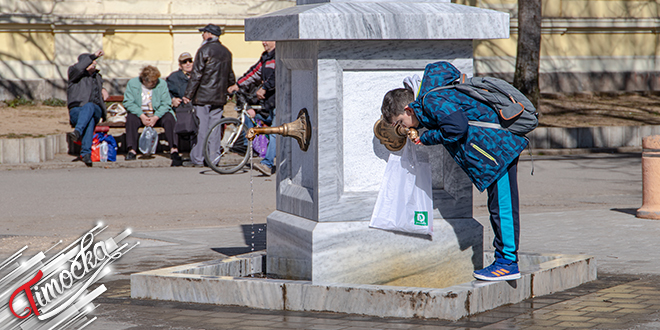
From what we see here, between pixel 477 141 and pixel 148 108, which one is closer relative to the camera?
pixel 477 141

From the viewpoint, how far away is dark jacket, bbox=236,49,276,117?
1227 cm

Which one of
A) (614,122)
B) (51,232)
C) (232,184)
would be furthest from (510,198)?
(614,122)

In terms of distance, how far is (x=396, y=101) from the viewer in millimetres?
5219

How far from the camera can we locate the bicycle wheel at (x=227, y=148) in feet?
41.8

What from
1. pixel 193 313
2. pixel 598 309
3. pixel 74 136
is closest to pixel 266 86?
pixel 74 136

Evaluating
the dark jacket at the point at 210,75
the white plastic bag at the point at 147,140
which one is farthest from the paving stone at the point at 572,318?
the white plastic bag at the point at 147,140

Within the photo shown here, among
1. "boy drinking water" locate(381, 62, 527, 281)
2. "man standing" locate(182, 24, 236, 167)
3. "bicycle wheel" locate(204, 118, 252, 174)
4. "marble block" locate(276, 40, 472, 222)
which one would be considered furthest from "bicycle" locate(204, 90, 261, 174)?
"boy drinking water" locate(381, 62, 527, 281)

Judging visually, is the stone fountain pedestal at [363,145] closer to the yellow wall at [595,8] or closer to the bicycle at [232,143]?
the bicycle at [232,143]

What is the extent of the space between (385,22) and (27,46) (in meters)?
→ 17.8

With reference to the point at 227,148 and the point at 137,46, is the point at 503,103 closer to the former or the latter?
the point at 227,148

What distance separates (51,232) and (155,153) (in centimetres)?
637

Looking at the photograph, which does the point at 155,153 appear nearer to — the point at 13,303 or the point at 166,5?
the point at 166,5

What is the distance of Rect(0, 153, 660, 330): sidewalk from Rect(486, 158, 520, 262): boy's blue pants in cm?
33

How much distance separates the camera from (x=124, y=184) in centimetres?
1177
